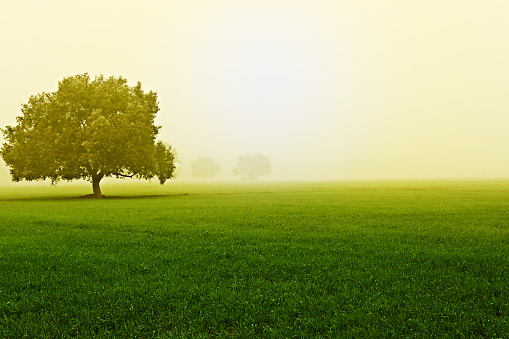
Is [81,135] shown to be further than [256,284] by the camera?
Yes

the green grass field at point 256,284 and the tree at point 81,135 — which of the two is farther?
the tree at point 81,135

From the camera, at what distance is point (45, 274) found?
34.5ft

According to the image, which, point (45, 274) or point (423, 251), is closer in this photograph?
point (45, 274)

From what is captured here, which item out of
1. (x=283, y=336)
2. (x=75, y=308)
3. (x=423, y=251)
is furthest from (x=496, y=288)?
(x=75, y=308)

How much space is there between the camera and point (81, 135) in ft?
148

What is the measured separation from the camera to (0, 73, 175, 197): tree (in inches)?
1770

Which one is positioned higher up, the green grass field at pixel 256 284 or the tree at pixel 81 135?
the tree at pixel 81 135

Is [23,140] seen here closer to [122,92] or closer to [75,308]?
[122,92]

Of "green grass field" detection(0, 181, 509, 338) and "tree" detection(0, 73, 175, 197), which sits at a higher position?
"tree" detection(0, 73, 175, 197)

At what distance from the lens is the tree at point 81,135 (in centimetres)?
4497

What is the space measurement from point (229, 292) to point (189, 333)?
218 centimetres

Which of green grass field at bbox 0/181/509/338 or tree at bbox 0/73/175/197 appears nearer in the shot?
green grass field at bbox 0/181/509/338

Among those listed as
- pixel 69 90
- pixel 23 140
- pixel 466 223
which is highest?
pixel 69 90

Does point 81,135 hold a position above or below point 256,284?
above
